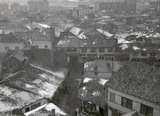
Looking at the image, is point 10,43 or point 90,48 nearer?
point 90,48

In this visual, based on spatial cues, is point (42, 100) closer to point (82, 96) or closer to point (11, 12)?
point (82, 96)

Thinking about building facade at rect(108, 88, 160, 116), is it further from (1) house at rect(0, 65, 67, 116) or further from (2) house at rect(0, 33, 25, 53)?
(2) house at rect(0, 33, 25, 53)

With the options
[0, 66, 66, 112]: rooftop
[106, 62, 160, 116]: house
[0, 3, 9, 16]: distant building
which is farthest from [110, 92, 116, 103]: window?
[0, 3, 9, 16]: distant building

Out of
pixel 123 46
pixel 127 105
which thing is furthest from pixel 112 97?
pixel 123 46

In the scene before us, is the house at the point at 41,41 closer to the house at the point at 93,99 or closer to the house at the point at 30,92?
the house at the point at 30,92

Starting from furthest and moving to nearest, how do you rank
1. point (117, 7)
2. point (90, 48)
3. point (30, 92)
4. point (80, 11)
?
point (117, 7) < point (80, 11) < point (90, 48) < point (30, 92)

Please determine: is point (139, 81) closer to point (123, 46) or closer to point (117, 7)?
point (123, 46)

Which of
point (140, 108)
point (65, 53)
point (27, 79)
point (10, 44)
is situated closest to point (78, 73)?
point (65, 53)
